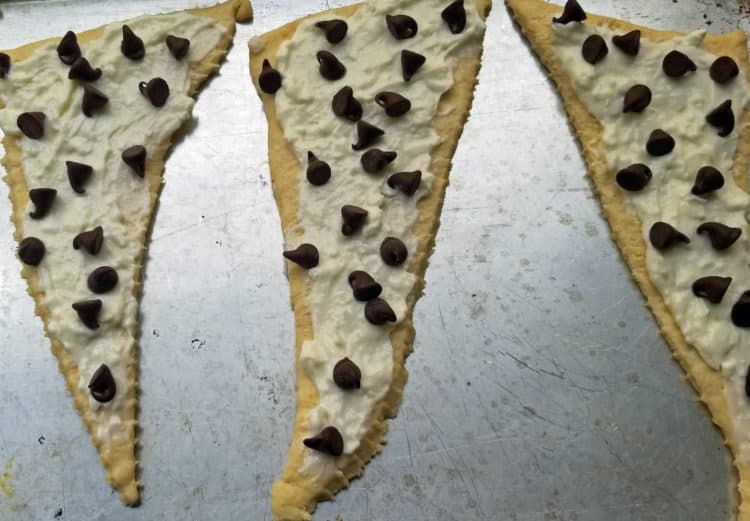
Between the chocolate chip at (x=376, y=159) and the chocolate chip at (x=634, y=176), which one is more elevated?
the chocolate chip at (x=376, y=159)

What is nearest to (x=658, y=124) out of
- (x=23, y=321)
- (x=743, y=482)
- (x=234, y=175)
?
(x=743, y=482)

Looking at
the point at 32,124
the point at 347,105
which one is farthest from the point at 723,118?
the point at 32,124

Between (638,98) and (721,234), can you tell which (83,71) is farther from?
(721,234)

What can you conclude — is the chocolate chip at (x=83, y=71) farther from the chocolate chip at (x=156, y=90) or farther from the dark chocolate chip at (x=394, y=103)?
the dark chocolate chip at (x=394, y=103)

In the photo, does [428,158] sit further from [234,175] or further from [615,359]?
[615,359]

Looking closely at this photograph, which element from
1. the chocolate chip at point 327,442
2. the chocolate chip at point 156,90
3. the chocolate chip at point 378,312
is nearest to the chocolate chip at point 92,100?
the chocolate chip at point 156,90
